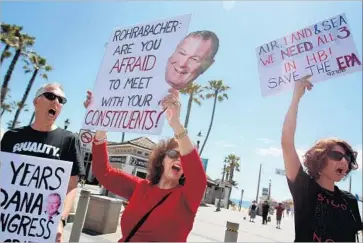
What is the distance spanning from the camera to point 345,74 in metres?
2.62

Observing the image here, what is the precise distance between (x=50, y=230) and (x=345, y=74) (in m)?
2.63

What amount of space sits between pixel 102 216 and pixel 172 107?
677 cm

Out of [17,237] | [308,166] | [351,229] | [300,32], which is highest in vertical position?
[300,32]

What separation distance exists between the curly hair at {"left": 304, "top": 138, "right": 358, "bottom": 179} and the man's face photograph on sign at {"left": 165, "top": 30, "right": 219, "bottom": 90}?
1.11 metres

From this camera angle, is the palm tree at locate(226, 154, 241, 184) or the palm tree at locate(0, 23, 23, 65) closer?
the palm tree at locate(0, 23, 23, 65)

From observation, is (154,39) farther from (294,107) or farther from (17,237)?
(17,237)

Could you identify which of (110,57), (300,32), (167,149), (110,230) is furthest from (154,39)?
(110,230)

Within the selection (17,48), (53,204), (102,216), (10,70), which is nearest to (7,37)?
(17,48)

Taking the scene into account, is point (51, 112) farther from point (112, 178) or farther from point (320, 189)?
point (320, 189)

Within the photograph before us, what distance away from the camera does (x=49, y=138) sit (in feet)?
9.04

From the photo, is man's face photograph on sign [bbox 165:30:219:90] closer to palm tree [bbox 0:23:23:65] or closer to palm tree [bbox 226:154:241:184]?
palm tree [bbox 0:23:23:65]

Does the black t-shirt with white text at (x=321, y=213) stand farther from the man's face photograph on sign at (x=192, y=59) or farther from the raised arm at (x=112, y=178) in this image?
the raised arm at (x=112, y=178)

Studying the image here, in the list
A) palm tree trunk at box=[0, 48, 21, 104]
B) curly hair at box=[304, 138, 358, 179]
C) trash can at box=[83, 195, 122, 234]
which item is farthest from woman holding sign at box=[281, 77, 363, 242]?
palm tree trunk at box=[0, 48, 21, 104]

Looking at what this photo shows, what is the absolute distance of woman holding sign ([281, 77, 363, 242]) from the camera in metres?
2.22
